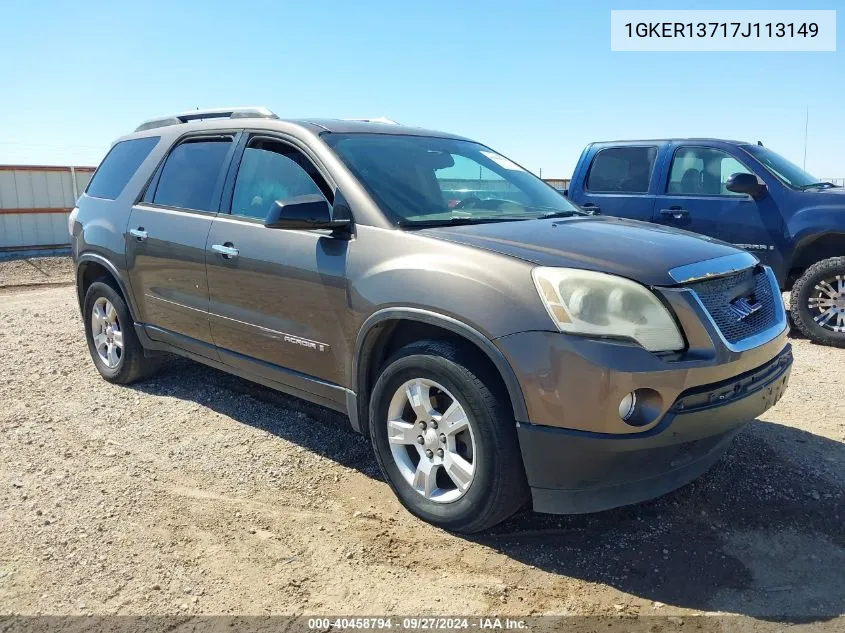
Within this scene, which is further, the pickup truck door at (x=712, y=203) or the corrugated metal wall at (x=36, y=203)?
the corrugated metal wall at (x=36, y=203)

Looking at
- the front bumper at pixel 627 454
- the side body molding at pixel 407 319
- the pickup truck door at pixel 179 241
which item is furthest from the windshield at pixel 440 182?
the front bumper at pixel 627 454

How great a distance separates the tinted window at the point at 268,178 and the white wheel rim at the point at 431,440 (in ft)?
4.14

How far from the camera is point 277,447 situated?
420 cm

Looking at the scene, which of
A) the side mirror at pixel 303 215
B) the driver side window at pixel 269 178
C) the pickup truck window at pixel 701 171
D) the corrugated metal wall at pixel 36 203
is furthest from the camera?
the corrugated metal wall at pixel 36 203

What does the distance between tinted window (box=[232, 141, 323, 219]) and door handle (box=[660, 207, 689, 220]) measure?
4784 mm

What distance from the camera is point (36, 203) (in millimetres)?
14797

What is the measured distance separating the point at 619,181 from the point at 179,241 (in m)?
5.14

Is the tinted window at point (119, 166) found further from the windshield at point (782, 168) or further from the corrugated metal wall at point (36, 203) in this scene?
the corrugated metal wall at point (36, 203)

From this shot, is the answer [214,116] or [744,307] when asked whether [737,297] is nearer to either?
[744,307]

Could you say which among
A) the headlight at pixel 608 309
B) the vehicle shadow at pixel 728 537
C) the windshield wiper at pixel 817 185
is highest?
the windshield wiper at pixel 817 185

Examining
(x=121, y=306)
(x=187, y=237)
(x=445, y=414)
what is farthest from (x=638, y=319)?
(x=121, y=306)

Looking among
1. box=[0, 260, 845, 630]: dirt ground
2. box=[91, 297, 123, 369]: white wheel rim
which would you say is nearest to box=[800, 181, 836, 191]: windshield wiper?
box=[0, 260, 845, 630]: dirt ground

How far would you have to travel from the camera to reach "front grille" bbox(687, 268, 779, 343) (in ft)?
9.59

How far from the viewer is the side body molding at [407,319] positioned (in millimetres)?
2803
